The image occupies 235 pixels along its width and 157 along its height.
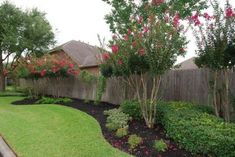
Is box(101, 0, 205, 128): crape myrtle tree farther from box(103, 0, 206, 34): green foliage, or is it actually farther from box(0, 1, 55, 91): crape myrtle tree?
box(0, 1, 55, 91): crape myrtle tree

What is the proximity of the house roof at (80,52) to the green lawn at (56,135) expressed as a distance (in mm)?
19658

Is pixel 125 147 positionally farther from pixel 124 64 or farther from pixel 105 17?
pixel 105 17

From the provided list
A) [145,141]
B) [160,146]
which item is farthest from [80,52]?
[160,146]

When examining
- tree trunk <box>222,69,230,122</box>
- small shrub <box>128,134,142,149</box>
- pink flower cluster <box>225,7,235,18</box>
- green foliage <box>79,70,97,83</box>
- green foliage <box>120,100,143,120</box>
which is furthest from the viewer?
green foliage <box>79,70,97,83</box>

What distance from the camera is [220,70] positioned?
8.16m

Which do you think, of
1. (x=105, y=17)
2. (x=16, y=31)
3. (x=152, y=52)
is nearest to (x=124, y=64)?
(x=152, y=52)

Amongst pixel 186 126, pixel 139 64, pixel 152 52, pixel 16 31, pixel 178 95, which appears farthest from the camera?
pixel 16 31

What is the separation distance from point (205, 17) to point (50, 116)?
6.78 metres

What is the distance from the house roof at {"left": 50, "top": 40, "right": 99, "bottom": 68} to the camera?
105 feet

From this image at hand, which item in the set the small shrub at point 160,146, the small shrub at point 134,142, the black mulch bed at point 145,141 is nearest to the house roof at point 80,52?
the black mulch bed at point 145,141

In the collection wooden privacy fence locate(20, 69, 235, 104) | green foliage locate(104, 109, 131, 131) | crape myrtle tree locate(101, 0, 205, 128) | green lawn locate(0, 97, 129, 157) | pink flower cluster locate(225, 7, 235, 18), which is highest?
pink flower cluster locate(225, 7, 235, 18)

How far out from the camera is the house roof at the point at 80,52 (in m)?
32.1

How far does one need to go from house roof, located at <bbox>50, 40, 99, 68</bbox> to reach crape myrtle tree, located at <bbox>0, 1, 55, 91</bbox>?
5.04 m

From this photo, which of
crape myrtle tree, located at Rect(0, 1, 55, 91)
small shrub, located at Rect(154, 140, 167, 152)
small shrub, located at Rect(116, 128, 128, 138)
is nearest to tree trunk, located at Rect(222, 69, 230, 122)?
small shrub, located at Rect(154, 140, 167, 152)
